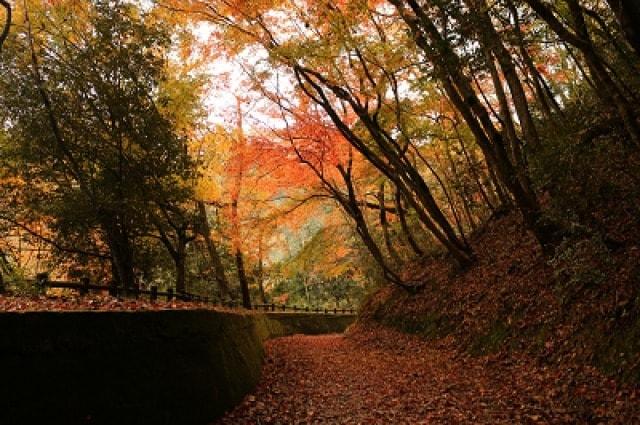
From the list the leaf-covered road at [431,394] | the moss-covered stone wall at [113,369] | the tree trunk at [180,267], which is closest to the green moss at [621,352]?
the leaf-covered road at [431,394]

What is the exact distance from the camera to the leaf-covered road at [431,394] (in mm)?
5223

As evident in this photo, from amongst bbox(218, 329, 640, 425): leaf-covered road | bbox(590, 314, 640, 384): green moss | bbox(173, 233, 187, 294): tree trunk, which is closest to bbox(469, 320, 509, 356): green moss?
bbox(218, 329, 640, 425): leaf-covered road

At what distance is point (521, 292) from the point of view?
880cm

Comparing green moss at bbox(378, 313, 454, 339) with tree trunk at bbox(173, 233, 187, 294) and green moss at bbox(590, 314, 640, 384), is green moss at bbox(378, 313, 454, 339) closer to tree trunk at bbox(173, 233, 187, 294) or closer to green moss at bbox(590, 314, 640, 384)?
green moss at bbox(590, 314, 640, 384)

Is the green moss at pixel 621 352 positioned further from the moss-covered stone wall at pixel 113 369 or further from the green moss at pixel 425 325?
the moss-covered stone wall at pixel 113 369

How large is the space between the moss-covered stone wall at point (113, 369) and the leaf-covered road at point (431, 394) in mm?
852

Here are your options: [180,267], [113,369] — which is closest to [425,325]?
[180,267]

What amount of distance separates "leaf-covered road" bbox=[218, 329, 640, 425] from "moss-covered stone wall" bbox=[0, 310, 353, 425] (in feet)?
2.80

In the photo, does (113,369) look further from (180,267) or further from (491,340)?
(180,267)

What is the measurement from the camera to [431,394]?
700cm

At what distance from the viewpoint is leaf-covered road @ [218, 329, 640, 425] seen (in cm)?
522

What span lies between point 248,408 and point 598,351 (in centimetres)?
512

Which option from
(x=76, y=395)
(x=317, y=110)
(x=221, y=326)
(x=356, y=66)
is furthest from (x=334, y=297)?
(x=76, y=395)

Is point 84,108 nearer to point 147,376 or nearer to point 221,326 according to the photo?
point 221,326
